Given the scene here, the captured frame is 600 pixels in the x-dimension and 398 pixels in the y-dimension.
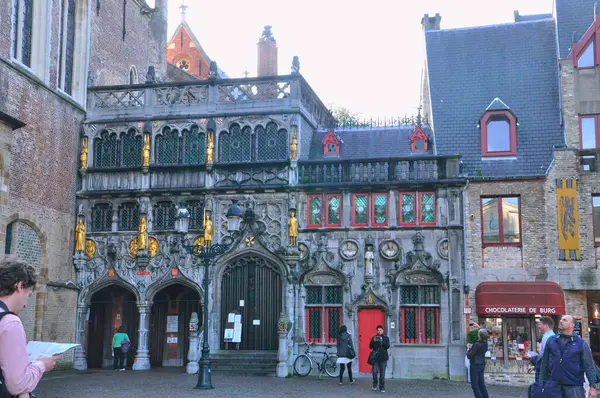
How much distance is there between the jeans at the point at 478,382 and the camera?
15125 millimetres

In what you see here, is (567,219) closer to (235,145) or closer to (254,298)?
(254,298)

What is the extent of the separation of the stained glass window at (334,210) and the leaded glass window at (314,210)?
0.32 meters

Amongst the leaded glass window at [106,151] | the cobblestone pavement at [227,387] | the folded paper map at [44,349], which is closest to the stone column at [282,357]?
the cobblestone pavement at [227,387]

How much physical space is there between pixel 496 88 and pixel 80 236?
16.0 meters

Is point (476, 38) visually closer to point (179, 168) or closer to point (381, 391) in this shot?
point (179, 168)

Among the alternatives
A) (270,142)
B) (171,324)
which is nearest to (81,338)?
(171,324)

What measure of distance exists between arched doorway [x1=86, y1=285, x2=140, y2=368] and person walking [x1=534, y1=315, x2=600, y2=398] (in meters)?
21.4

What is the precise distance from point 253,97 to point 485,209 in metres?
9.08

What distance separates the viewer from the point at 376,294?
25.9 meters

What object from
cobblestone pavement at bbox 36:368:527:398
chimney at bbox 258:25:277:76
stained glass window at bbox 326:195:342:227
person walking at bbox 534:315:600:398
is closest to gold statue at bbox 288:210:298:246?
stained glass window at bbox 326:195:342:227

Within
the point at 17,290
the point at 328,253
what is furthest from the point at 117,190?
the point at 17,290

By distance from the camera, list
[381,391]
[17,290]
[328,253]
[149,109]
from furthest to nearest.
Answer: [149,109] < [328,253] < [381,391] < [17,290]

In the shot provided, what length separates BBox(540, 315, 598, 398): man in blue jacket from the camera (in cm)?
1003

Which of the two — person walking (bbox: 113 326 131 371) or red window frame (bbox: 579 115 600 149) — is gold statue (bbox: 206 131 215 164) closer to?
person walking (bbox: 113 326 131 371)
